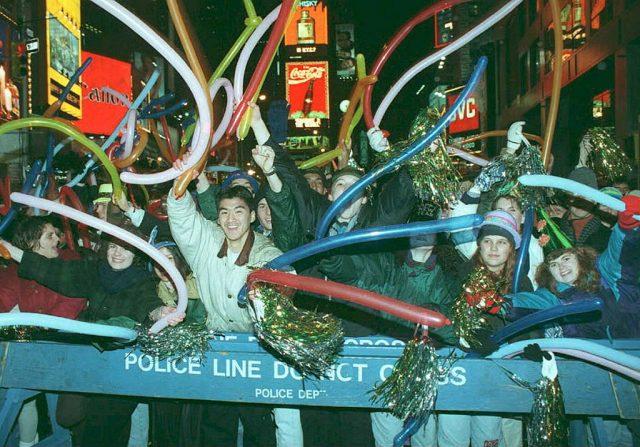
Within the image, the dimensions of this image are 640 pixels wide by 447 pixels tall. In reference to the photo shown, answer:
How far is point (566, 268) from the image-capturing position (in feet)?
13.1

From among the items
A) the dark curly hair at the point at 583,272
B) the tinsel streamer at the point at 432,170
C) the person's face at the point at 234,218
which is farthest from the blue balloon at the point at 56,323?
the dark curly hair at the point at 583,272

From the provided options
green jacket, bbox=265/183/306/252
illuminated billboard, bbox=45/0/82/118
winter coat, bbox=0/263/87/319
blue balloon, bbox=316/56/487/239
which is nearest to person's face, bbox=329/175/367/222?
green jacket, bbox=265/183/306/252

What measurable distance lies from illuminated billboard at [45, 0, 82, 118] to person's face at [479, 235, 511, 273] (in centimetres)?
1241

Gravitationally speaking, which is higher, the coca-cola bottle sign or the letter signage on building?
the coca-cola bottle sign

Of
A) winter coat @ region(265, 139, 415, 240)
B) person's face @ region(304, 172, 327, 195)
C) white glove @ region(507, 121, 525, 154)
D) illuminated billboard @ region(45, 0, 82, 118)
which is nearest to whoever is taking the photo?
winter coat @ region(265, 139, 415, 240)

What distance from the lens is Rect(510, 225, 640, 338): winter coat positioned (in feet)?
11.8

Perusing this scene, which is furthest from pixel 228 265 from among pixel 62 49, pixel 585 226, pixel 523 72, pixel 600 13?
pixel 523 72

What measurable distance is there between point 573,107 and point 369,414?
66.1ft

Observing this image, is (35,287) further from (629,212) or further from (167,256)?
(629,212)

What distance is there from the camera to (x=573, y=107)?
21.2 meters

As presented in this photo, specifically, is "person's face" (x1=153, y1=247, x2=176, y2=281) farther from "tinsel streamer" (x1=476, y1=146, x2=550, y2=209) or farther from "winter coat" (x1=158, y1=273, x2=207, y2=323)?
"tinsel streamer" (x1=476, y1=146, x2=550, y2=209)

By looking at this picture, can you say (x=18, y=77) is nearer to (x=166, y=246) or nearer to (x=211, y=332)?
(x=166, y=246)

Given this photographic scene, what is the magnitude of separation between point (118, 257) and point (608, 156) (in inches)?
152

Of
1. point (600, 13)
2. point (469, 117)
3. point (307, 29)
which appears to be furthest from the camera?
point (469, 117)
